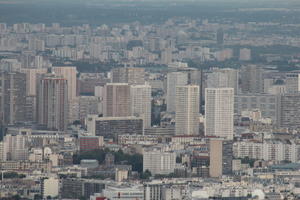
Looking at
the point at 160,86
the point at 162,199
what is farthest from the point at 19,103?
the point at 162,199

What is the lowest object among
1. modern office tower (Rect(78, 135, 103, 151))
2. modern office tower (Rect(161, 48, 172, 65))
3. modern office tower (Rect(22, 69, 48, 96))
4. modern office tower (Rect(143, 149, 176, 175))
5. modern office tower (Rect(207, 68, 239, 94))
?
modern office tower (Rect(78, 135, 103, 151))

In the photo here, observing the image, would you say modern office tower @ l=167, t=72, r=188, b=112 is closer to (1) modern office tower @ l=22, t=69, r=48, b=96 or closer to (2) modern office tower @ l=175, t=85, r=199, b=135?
(2) modern office tower @ l=175, t=85, r=199, b=135

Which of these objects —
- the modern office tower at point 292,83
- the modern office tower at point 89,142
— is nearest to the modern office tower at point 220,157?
the modern office tower at point 89,142

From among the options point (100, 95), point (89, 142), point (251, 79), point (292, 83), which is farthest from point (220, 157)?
point (251, 79)

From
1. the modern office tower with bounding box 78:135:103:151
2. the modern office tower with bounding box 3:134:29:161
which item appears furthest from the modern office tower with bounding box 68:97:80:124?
the modern office tower with bounding box 3:134:29:161

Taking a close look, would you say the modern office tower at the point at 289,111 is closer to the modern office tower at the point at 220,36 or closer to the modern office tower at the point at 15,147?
the modern office tower at the point at 15,147

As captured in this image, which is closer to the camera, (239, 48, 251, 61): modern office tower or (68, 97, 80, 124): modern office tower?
(68, 97, 80, 124): modern office tower

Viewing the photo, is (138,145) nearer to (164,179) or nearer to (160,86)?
(164,179)
